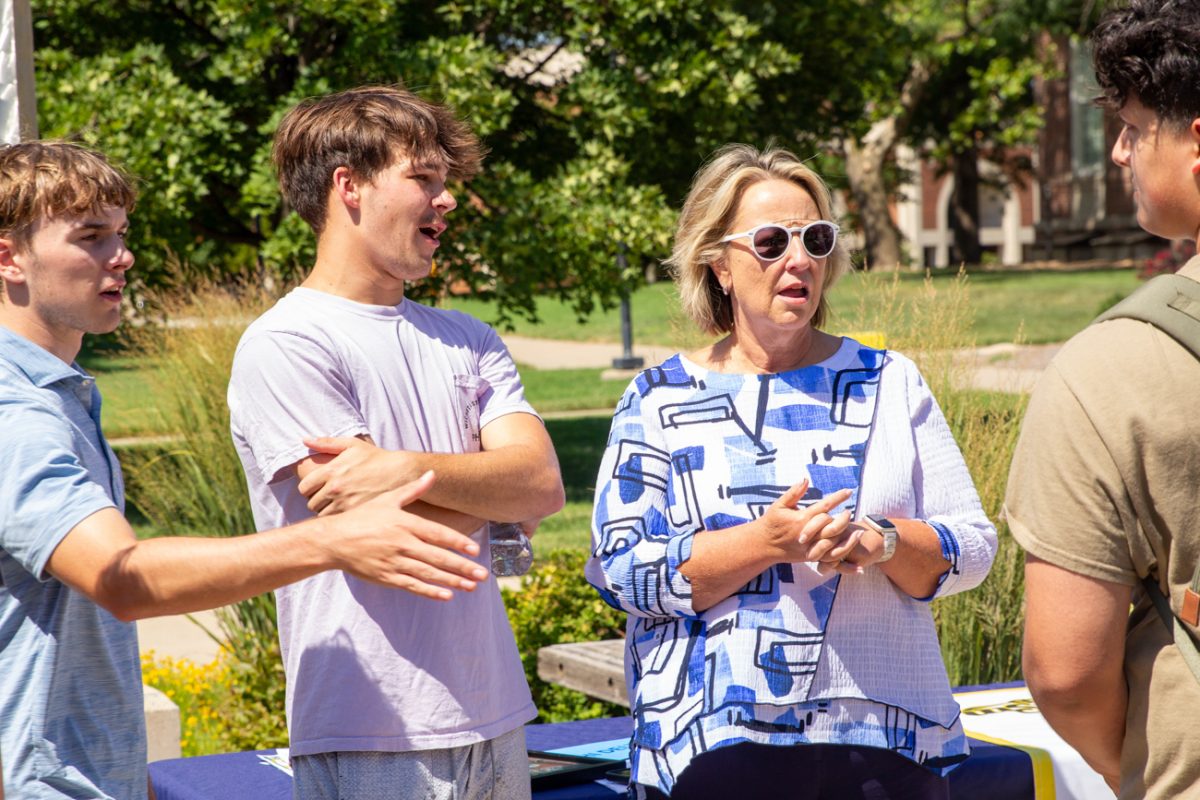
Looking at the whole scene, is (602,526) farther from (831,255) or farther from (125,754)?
(125,754)

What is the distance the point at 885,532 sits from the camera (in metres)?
2.53

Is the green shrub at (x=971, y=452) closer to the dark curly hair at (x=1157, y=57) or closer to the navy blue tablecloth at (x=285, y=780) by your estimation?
the navy blue tablecloth at (x=285, y=780)

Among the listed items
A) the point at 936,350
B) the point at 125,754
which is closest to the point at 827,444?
the point at 125,754

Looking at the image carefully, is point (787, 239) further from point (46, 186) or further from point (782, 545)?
point (46, 186)

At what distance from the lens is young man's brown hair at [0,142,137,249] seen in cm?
215

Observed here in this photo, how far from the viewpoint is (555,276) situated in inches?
372

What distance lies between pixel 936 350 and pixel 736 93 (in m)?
4.66

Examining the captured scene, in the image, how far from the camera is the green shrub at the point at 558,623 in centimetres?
550

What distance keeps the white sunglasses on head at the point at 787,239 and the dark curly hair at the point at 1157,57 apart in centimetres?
112

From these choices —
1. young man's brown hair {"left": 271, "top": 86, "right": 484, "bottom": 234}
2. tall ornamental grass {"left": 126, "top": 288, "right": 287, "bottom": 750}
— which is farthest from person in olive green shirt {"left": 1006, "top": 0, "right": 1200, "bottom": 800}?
tall ornamental grass {"left": 126, "top": 288, "right": 287, "bottom": 750}

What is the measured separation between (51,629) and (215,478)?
3979mm

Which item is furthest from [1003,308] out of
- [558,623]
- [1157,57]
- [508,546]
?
[1157,57]

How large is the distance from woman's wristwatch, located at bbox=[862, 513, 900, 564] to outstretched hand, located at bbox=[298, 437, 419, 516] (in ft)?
2.95

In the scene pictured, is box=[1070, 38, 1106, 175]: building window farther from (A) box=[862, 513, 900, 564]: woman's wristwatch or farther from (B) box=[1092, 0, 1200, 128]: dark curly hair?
(B) box=[1092, 0, 1200, 128]: dark curly hair
